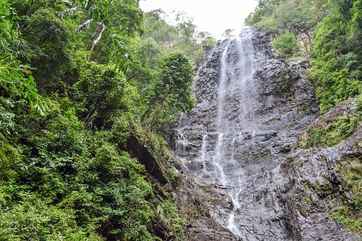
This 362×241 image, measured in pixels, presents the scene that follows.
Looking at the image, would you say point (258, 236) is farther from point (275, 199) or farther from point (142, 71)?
point (142, 71)

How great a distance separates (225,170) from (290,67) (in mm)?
11048

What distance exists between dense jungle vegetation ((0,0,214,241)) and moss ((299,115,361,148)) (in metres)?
6.68

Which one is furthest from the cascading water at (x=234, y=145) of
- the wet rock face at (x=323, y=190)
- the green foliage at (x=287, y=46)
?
the green foliage at (x=287, y=46)

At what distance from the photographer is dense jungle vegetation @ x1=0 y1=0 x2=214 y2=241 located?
5125mm

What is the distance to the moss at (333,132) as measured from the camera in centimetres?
1405

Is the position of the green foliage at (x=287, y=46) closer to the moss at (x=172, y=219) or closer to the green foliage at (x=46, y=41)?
the moss at (x=172, y=219)

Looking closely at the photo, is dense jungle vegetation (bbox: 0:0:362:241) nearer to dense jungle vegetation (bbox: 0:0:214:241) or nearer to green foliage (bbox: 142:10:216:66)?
dense jungle vegetation (bbox: 0:0:214:241)

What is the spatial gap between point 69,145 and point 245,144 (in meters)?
14.3

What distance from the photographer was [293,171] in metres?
14.7

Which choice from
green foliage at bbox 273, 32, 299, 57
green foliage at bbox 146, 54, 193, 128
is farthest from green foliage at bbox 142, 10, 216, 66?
green foliage at bbox 146, 54, 193, 128

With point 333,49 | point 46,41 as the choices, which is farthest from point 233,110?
point 46,41

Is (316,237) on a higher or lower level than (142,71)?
lower

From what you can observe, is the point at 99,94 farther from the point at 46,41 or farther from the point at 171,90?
the point at 171,90

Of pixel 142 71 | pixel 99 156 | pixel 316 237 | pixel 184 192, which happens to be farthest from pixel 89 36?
pixel 316 237
